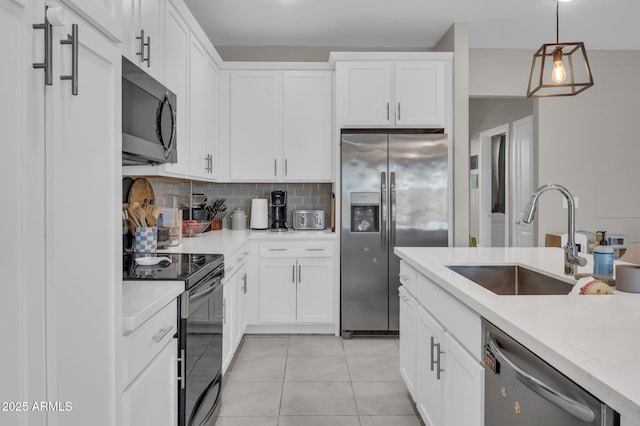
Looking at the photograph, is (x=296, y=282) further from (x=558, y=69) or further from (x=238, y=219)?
(x=558, y=69)

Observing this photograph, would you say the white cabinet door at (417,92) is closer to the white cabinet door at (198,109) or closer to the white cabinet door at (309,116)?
the white cabinet door at (309,116)

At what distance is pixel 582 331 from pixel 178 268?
1629 millimetres

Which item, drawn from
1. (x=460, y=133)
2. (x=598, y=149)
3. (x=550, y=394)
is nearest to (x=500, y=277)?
(x=550, y=394)

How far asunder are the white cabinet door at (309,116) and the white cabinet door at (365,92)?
24 centimetres

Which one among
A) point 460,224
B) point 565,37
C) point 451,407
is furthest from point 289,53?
point 451,407

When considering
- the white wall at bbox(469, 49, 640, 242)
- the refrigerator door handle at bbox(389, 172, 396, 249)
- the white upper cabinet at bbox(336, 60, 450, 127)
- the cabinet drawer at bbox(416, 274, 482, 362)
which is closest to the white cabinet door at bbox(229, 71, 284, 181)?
the white upper cabinet at bbox(336, 60, 450, 127)

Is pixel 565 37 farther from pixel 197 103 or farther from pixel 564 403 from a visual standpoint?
pixel 564 403

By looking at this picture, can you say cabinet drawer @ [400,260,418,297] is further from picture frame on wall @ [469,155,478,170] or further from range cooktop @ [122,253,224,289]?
picture frame on wall @ [469,155,478,170]

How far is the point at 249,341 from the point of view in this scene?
12.2ft

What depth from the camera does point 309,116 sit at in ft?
13.5

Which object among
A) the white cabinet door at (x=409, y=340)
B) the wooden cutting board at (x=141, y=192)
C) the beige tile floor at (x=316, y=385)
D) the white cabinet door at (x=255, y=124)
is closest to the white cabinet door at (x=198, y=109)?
the wooden cutting board at (x=141, y=192)

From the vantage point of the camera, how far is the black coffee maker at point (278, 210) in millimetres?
4168

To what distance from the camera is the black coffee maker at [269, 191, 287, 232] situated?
417 cm

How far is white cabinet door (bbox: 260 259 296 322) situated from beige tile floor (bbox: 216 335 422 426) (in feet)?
0.71
